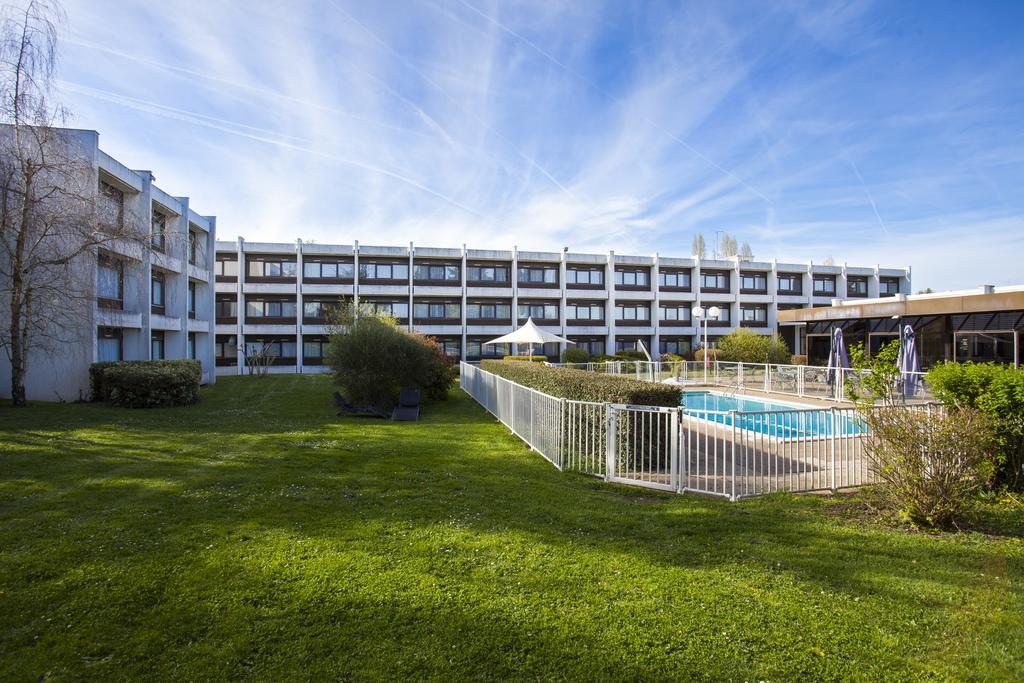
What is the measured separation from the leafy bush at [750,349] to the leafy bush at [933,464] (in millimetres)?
27095

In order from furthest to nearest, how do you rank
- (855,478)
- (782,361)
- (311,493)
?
(782,361), (855,478), (311,493)

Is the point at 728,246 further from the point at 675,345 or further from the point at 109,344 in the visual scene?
the point at 109,344

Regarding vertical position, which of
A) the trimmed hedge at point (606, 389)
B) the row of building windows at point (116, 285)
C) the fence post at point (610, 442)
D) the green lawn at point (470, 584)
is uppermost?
the row of building windows at point (116, 285)

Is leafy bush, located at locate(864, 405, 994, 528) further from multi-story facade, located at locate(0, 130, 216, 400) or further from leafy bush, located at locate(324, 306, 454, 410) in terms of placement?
multi-story facade, located at locate(0, 130, 216, 400)

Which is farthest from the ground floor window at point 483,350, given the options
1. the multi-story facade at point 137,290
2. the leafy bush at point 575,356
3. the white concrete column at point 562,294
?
the multi-story facade at point 137,290

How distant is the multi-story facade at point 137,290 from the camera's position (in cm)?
1537

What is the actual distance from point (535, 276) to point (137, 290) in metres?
27.4

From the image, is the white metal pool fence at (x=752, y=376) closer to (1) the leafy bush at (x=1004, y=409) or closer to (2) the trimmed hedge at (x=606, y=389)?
(2) the trimmed hedge at (x=606, y=389)

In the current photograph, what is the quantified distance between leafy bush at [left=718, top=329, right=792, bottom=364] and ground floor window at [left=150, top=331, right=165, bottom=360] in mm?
29381

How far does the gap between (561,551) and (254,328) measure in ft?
123

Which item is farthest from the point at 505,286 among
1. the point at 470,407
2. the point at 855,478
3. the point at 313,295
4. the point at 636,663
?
the point at 636,663

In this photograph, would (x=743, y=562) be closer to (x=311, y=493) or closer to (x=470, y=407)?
(x=311, y=493)

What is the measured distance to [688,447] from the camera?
254 inches

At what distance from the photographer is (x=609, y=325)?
1636 inches
